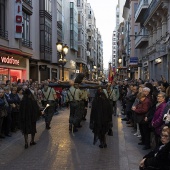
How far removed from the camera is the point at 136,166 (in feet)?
21.9

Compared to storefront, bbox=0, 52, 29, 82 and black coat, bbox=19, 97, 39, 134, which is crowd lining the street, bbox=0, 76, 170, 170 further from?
storefront, bbox=0, 52, 29, 82

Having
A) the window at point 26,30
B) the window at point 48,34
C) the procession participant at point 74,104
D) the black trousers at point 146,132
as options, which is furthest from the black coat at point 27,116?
the window at point 48,34

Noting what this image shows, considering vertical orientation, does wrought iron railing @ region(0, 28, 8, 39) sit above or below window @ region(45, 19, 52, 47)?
below

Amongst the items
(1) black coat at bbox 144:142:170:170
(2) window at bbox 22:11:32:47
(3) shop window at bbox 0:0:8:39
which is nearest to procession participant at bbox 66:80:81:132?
(1) black coat at bbox 144:142:170:170

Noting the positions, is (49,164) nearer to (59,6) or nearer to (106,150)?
(106,150)

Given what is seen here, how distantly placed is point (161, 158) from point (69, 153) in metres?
4.24

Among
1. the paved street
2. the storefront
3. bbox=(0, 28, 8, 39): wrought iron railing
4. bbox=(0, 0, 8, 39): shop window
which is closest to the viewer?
the paved street

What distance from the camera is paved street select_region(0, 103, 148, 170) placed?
22.2 ft

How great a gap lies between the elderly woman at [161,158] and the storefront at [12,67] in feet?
59.8

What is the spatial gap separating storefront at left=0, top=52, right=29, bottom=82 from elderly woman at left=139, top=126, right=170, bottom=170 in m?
18.2

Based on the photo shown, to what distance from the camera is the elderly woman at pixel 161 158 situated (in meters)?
3.94

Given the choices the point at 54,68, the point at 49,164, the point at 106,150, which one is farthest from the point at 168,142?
the point at 54,68

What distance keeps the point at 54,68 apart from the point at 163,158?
1384 inches

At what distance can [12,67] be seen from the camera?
77.3 feet
